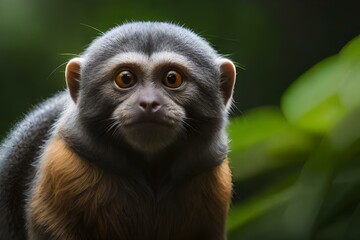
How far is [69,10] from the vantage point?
10.2 m

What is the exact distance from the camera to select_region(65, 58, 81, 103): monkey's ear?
5250 millimetres

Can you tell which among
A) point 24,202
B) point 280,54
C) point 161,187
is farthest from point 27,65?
point 161,187

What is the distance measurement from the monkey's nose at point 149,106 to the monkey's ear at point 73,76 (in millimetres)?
625

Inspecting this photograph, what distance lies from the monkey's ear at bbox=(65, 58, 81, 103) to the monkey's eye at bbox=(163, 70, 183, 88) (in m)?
0.58

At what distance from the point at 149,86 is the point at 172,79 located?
167 millimetres

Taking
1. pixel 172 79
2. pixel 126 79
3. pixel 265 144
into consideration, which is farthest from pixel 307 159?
pixel 126 79

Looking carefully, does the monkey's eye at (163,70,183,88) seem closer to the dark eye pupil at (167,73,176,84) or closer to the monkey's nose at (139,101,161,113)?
the dark eye pupil at (167,73,176,84)

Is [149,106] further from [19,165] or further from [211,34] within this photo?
[211,34]

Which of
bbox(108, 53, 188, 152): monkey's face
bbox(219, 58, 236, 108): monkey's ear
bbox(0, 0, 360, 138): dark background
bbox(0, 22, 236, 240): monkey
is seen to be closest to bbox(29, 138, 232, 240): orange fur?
bbox(0, 22, 236, 240): monkey

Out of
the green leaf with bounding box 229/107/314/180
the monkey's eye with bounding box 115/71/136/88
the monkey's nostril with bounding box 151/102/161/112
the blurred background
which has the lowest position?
the blurred background

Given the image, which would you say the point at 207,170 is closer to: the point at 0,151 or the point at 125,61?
the point at 125,61

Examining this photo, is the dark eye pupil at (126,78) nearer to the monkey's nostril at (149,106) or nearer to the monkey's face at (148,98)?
the monkey's face at (148,98)

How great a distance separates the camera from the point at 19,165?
19.8 ft

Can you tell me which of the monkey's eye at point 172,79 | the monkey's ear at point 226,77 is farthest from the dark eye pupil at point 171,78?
the monkey's ear at point 226,77
